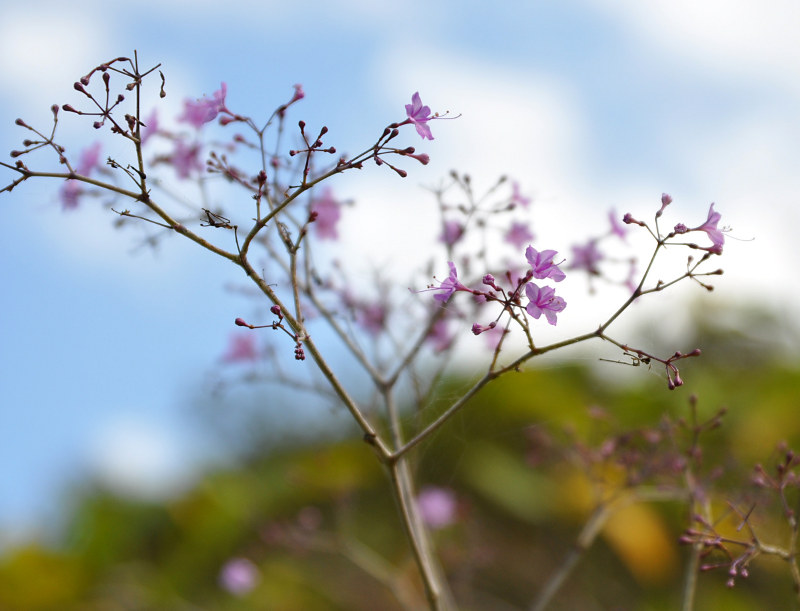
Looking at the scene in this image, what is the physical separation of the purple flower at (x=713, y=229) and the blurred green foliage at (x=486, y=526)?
335cm

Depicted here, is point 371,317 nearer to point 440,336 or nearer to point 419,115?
point 440,336

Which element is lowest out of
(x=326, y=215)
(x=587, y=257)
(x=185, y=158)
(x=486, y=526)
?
(x=185, y=158)

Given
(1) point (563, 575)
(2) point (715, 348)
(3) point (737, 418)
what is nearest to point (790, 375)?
(3) point (737, 418)

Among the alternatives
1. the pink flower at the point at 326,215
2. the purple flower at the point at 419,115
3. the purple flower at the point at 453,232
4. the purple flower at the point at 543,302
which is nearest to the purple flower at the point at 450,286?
the purple flower at the point at 543,302

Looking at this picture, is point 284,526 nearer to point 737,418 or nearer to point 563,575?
point 563,575

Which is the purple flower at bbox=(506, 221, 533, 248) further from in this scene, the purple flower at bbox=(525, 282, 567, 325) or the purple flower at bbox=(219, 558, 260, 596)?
the purple flower at bbox=(219, 558, 260, 596)

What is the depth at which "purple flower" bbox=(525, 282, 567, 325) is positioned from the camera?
1808mm

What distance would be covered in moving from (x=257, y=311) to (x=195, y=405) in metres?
7.75

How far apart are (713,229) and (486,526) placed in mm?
8440

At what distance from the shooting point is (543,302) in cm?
182

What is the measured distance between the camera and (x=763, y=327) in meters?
12.1

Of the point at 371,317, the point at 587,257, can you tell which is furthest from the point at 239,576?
the point at 587,257

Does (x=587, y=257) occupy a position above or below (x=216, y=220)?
above

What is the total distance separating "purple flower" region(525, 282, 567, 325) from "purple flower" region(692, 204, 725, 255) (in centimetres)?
36
